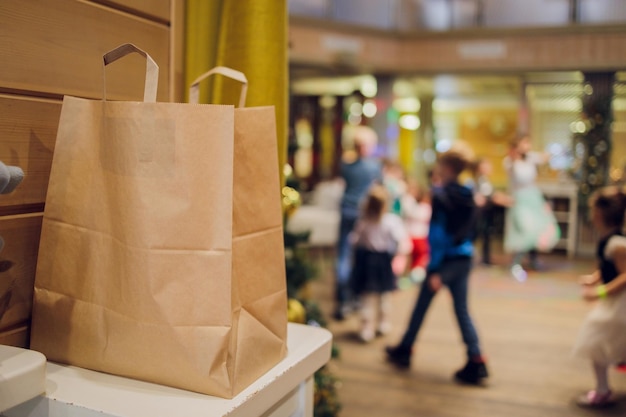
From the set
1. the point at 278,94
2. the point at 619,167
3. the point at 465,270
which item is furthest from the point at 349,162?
the point at 619,167

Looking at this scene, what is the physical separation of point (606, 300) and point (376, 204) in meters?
1.75

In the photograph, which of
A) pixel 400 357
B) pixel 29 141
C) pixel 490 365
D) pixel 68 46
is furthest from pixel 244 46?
pixel 490 365

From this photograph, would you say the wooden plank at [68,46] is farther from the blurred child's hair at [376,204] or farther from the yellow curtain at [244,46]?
the blurred child's hair at [376,204]

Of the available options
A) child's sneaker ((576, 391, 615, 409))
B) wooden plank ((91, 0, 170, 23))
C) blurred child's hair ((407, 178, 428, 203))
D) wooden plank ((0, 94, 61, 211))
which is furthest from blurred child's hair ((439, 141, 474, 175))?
blurred child's hair ((407, 178, 428, 203))

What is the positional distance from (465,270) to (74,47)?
2966mm

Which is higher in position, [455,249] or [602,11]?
[602,11]

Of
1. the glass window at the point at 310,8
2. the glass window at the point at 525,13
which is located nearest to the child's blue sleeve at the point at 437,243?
the glass window at the point at 310,8

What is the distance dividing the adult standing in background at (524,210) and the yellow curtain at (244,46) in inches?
229

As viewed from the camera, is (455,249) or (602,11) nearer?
(455,249)

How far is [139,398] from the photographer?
0.93 m

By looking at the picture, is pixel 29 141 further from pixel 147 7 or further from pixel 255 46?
pixel 255 46

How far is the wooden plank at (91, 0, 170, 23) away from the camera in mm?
1239

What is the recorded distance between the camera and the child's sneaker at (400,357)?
3869 millimetres

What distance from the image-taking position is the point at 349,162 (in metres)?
5.22
